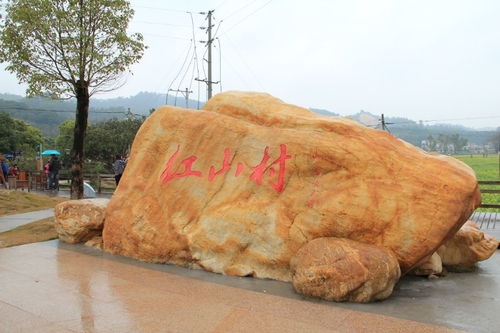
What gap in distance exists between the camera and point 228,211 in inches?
256

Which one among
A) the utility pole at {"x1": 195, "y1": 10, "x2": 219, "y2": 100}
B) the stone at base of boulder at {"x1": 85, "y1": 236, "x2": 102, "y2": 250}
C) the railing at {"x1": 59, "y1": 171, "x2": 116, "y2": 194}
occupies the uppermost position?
the utility pole at {"x1": 195, "y1": 10, "x2": 219, "y2": 100}

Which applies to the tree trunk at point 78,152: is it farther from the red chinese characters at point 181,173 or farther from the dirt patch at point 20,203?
the red chinese characters at point 181,173

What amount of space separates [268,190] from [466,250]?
3.22m

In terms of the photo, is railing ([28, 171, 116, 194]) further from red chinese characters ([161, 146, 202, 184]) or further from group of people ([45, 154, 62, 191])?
red chinese characters ([161, 146, 202, 184])

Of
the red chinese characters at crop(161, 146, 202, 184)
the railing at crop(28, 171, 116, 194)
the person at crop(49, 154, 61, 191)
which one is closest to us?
the red chinese characters at crop(161, 146, 202, 184)

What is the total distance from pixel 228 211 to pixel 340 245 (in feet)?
6.31

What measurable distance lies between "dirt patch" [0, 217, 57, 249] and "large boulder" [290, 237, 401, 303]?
236 inches

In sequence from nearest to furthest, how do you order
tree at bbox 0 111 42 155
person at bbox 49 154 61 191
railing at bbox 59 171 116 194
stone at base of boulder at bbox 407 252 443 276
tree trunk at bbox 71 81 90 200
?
stone at base of boulder at bbox 407 252 443 276, tree trunk at bbox 71 81 90 200, person at bbox 49 154 61 191, railing at bbox 59 171 116 194, tree at bbox 0 111 42 155

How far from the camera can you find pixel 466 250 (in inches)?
260

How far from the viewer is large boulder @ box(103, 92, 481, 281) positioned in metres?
5.43

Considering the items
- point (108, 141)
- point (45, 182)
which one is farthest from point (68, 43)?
point (108, 141)

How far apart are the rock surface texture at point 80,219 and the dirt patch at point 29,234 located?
84 cm

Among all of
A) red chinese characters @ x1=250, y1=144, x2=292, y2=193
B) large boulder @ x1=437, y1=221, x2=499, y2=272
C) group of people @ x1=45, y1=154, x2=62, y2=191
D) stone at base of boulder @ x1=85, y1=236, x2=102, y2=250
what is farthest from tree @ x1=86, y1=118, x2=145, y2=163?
large boulder @ x1=437, y1=221, x2=499, y2=272

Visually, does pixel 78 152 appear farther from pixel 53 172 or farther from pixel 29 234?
pixel 53 172
